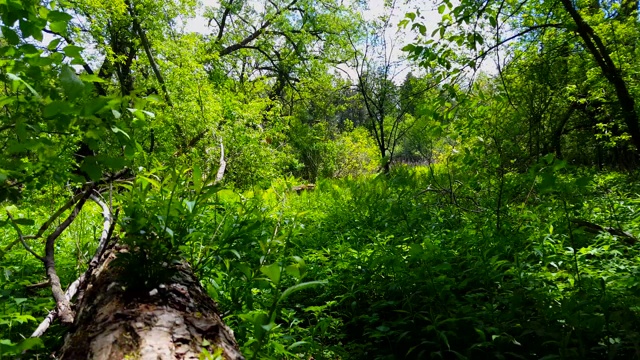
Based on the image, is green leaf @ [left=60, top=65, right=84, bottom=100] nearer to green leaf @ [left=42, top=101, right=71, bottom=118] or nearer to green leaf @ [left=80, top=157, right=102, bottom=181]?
green leaf @ [left=42, top=101, right=71, bottom=118]

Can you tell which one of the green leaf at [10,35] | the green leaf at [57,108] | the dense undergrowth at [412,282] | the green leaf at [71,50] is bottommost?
the dense undergrowth at [412,282]

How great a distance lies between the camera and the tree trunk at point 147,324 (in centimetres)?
120

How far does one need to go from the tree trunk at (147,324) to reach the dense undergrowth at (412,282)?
0.13m

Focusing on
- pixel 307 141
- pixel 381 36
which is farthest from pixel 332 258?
pixel 307 141

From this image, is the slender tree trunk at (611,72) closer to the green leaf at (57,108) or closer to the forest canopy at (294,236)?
the forest canopy at (294,236)

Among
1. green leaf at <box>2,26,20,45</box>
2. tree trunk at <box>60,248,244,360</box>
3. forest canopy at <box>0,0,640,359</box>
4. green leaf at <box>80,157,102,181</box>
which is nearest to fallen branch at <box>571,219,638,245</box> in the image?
forest canopy at <box>0,0,640,359</box>

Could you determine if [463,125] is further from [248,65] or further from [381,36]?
[248,65]

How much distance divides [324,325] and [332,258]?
1.41 m

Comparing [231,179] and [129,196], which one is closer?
[129,196]

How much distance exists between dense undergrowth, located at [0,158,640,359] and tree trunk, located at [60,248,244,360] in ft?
0.42

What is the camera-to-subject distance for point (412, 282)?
7.72 feet

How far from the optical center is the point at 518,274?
7.04 ft

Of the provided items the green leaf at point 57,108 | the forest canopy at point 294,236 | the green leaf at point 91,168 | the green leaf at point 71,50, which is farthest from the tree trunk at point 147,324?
the green leaf at point 71,50

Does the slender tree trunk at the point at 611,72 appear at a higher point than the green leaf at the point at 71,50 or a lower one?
higher
